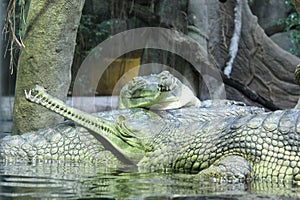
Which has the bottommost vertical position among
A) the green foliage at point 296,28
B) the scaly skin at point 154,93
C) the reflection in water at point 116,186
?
the reflection in water at point 116,186

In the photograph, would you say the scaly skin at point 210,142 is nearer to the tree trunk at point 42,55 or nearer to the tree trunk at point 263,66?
the tree trunk at point 42,55

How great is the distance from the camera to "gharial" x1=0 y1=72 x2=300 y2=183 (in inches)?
112

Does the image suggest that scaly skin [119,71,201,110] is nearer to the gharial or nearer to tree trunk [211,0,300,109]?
the gharial

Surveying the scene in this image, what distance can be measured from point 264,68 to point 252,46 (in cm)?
45

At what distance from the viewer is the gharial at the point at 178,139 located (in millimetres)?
2844

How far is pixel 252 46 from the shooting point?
374 inches

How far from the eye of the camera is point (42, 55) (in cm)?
438

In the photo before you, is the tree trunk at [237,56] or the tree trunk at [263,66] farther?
the tree trunk at [263,66]

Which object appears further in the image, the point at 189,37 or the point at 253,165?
the point at 189,37

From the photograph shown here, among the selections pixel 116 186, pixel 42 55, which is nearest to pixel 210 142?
pixel 116 186

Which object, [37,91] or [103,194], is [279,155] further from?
[37,91]

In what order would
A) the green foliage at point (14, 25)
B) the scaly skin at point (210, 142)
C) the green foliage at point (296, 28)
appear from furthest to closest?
the green foliage at point (296, 28) < the green foliage at point (14, 25) < the scaly skin at point (210, 142)

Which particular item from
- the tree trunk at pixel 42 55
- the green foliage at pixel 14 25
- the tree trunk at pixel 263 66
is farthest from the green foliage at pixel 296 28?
the tree trunk at pixel 42 55

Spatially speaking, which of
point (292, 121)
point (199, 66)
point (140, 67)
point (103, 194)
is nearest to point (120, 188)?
point (103, 194)
